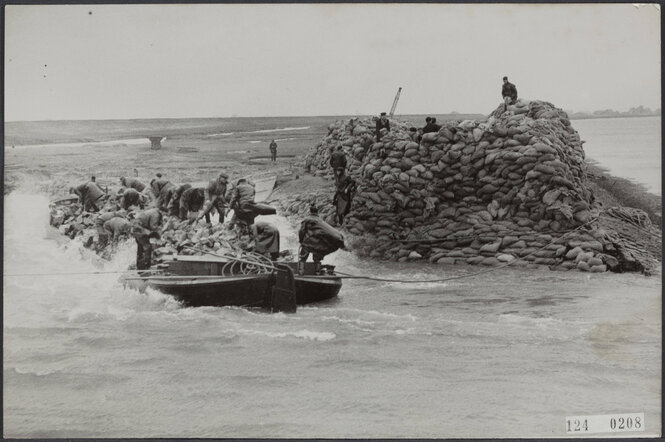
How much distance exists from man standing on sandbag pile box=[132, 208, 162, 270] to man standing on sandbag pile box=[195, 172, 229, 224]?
0.34 meters

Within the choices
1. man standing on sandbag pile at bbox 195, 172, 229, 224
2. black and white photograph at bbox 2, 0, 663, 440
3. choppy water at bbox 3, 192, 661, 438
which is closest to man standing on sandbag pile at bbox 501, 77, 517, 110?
black and white photograph at bbox 2, 0, 663, 440

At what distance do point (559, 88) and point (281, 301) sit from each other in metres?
2.84

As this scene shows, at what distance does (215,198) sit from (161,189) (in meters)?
0.44

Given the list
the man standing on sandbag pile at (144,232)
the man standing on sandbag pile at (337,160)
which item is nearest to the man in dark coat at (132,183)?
the man standing on sandbag pile at (144,232)

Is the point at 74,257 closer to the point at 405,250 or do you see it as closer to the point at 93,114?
the point at 93,114

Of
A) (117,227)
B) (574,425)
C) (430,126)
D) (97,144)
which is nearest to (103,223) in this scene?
(117,227)

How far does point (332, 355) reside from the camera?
5.79 m

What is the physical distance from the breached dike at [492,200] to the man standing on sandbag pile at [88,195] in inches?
61.2

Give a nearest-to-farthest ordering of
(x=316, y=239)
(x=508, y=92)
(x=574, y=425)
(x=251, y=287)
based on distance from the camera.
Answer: (x=574, y=425)
(x=251, y=287)
(x=316, y=239)
(x=508, y=92)

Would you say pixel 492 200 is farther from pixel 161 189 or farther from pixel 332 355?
pixel 161 189

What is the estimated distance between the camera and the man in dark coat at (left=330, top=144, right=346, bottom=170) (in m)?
6.23

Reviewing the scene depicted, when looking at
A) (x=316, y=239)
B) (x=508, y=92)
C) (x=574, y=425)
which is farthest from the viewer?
(x=508, y=92)

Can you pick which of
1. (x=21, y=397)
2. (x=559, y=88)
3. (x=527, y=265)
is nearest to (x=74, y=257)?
(x=21, y=397)

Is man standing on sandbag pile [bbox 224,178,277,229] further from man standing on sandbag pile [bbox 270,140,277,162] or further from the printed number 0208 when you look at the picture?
the printed number 0208
